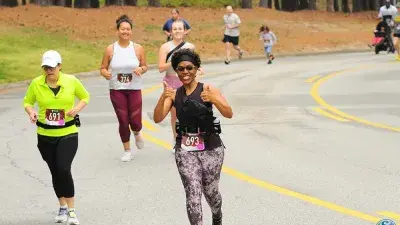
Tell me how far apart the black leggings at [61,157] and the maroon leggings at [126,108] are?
369 cm

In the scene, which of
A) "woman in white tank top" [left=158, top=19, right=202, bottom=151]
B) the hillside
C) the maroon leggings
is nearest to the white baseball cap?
"woman in white tank top" [left=158, top=19, right=202, bottom=151]

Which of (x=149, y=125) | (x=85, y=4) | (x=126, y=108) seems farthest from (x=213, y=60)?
(x=126, y=108)

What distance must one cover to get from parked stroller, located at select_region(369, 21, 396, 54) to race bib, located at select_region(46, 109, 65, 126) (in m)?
28.0

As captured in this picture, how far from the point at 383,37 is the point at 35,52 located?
42.3ft

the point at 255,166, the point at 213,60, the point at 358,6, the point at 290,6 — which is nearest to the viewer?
the point at 255,166

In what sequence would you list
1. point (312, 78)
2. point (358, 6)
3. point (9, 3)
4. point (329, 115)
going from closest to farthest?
point (329, 115) → point (312, 78) → point (9, 3) → point (358, 6)

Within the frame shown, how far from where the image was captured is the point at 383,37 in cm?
3694

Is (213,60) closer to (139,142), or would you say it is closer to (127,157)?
(139,142)

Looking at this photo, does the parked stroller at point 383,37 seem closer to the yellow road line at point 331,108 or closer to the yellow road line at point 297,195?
the yellow road line at point 331,108

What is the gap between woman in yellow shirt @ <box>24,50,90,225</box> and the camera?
30.4 ft

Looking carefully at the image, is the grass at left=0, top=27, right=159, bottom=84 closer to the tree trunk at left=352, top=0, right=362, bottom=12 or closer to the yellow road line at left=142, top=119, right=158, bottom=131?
the yellow road line at left=142, top=119, right=158, bottom=131

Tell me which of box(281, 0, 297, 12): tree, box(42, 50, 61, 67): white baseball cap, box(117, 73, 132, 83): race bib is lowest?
box(281, 0, 297, 12): tree

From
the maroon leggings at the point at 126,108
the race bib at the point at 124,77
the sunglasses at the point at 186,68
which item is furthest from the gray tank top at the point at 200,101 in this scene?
the maroon leggings at the point at 126,108

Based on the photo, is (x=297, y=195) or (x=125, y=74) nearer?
(x=297, y=195)
